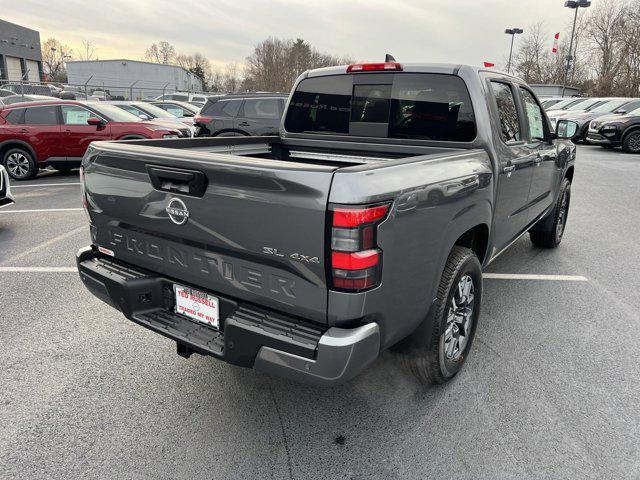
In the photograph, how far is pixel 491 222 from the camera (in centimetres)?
330

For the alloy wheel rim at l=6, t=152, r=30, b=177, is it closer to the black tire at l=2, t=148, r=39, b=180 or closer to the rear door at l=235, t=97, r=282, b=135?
the black tire at l=2, t=148, r=39, b=180

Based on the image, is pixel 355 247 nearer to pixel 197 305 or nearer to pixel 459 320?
pixel 197 305

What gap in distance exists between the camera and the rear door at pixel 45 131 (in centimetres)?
1062

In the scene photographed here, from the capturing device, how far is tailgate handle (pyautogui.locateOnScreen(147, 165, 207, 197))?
228 cm

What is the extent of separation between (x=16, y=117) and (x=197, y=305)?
1075cm

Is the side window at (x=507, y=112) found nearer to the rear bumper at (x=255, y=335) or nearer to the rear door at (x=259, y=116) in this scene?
the rear bumper at (x=255, y=335)

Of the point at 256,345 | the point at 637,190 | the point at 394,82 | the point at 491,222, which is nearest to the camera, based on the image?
the point at 256,345

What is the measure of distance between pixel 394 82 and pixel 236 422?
257 centimetres

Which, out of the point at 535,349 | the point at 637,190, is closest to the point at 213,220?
the point at 535,349

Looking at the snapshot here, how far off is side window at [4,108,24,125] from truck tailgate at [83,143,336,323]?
9.80 m

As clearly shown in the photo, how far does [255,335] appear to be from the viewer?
2.17 meters

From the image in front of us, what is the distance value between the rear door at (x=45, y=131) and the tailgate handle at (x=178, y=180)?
31.9 ft

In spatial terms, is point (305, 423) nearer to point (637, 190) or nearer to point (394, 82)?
point (394, 82)

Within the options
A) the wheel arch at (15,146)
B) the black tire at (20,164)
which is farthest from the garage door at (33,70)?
the black tire at (20,164)
